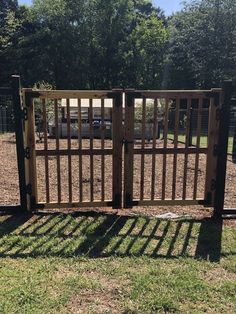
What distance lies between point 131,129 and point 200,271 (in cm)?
222

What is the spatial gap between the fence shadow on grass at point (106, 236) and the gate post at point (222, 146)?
282mm

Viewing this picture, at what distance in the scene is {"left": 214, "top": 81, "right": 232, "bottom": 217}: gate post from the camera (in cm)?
521

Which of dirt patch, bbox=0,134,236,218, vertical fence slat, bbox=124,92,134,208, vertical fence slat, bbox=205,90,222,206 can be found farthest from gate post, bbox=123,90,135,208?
vertical fence slat, bbox=205,90,222,206

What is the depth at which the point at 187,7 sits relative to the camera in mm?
34031

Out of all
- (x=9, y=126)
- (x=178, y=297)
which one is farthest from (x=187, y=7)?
(x=178, y=297)

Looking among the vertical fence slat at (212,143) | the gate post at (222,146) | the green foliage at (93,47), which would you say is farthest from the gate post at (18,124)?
the green foliage at (93,47)

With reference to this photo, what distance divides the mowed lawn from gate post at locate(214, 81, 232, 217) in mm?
313

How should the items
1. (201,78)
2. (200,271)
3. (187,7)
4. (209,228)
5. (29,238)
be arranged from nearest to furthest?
(200,271), (29,238), (209,228), (201,78), (187,7)

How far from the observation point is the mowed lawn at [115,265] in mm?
3301

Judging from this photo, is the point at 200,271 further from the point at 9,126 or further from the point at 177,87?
the point at 177,87

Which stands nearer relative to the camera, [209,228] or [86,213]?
[209,228]

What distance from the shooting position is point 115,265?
4023 mm

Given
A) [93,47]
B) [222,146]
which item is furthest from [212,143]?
[93,47]

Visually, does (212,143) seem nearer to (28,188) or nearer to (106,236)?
(106,236)
